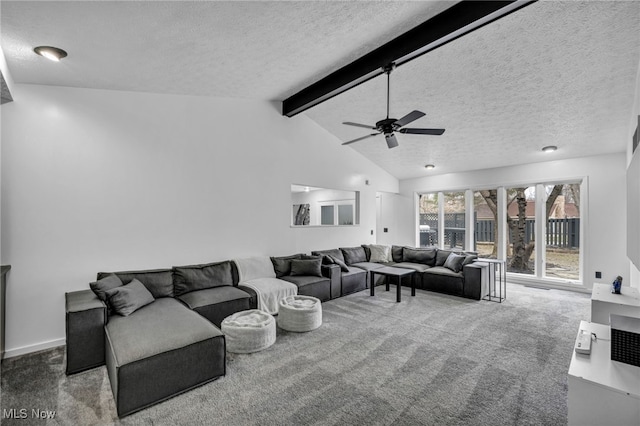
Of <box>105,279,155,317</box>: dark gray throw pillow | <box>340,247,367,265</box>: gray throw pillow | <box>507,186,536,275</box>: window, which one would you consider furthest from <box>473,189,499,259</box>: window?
<box>105,279,155,317</box>: dark gray throw pillow

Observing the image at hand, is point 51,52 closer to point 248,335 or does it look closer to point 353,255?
point 248,335

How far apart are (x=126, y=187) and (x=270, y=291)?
230 cm

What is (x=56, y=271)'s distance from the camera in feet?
10.7

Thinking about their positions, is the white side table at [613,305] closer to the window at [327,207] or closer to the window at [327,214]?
the window at [327,207]

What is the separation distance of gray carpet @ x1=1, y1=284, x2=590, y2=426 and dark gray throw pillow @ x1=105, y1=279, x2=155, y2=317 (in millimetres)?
559

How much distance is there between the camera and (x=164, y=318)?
9.32 ft

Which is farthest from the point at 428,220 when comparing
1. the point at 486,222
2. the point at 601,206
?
the point at 601,206

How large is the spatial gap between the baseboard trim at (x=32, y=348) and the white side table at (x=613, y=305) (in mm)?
6005

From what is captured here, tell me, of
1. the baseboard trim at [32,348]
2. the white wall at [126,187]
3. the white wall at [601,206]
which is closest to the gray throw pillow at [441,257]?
the white wall at [601,206]

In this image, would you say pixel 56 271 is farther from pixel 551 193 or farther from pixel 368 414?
pixel 551 193

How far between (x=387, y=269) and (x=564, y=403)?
10.6 ft

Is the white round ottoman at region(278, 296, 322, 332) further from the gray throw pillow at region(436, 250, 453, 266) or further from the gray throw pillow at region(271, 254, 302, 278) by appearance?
the gray throw pillow at region(436, 250, 453, 266)

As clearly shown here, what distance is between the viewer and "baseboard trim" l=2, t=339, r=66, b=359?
9.85 ft

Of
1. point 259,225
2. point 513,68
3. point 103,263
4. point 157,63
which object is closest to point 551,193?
point 513,68
